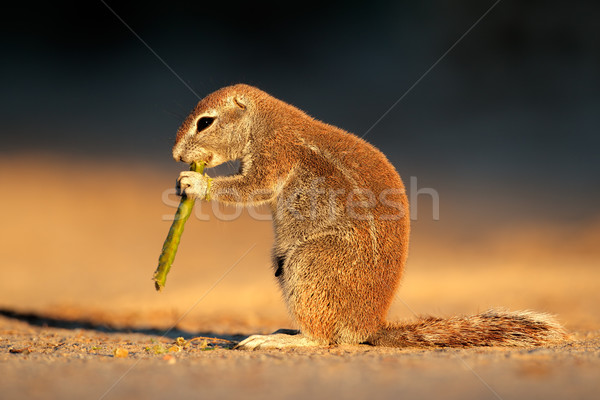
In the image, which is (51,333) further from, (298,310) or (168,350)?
(298,310)

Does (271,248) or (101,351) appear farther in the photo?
(271,248)

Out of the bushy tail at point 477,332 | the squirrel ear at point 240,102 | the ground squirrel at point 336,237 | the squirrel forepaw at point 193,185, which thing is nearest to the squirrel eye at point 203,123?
the squirrel ear at point 240,102

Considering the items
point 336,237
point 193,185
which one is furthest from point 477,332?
point 193,185

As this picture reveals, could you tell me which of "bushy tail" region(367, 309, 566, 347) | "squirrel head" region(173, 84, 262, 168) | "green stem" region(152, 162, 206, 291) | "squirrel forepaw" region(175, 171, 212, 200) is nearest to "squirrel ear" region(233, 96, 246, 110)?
"squirrel head" region(173, 84, 262, 168)

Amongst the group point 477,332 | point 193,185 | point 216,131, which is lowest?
point 477,332

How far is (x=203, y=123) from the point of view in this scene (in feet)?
Answer: 28.5

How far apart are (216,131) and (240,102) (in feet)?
2.00

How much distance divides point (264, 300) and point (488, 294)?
5.95 meters

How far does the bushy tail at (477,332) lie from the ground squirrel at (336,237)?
0.04ft

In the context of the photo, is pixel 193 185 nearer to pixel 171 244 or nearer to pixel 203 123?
pixel 171 244

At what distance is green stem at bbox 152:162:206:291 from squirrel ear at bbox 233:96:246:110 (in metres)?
1.79

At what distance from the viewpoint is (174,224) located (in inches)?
303

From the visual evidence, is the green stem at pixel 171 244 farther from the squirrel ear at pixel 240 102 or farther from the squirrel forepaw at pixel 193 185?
the squirrel ear at pixel 240 102

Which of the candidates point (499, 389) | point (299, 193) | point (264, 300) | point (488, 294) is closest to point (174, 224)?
point (299, 193)
